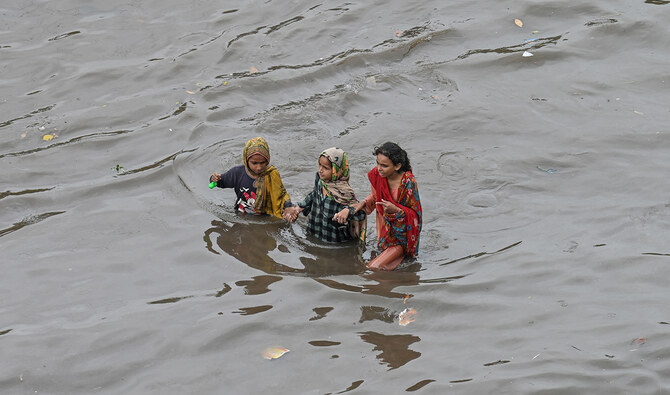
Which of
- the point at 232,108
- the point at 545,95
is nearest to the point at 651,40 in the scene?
the point at 545,95

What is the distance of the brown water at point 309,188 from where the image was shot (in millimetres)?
5590

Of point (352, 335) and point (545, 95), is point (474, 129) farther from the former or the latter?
point (352, 335)

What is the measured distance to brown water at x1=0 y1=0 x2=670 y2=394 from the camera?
5590 millimetres

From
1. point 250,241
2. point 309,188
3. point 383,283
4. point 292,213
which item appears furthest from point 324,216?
point 309,188

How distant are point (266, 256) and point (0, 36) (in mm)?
7100

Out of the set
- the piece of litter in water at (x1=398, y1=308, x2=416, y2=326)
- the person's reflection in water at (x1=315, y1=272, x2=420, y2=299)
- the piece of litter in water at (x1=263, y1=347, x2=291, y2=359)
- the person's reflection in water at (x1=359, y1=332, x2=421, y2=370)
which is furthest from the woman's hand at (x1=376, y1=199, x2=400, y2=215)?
the piece of litter in water at (x1=263, y1=347, x2=291, y2=359)

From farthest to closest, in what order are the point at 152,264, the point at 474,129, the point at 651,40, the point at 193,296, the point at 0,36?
the point at 0,36, the point at 651,40, the point at 474,129, the point at 152,264, the point at 193,296

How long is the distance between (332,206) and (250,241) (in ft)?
3.00

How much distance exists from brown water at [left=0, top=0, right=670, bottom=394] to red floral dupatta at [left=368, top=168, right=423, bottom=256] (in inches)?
10.5

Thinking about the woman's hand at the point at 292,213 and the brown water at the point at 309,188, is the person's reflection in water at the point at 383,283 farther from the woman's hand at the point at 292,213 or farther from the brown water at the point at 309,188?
the woman's hand at the point at 292,213

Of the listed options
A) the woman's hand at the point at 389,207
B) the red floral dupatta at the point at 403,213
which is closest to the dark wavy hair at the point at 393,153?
the red floral dupatta at the point at 403,213

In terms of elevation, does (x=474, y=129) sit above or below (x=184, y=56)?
below

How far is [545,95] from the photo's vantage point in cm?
1016

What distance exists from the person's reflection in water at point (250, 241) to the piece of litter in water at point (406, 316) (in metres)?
1.26
